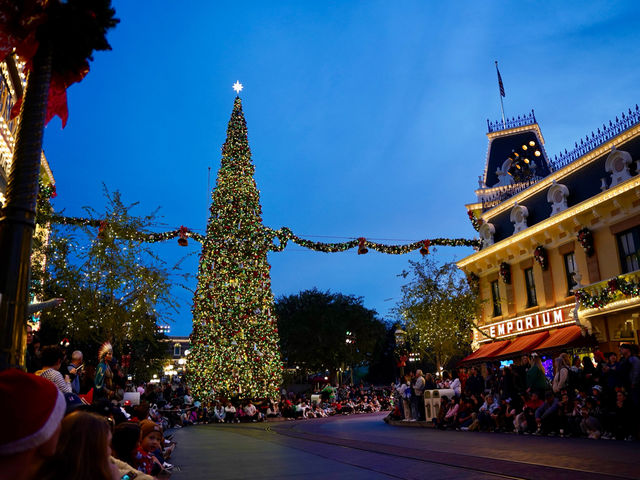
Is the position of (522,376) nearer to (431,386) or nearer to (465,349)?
(431,386)

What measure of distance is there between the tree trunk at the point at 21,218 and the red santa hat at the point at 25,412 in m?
2.59

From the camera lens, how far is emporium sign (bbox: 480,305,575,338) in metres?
21.5

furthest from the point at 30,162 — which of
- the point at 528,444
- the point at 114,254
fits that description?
the point at 114,254

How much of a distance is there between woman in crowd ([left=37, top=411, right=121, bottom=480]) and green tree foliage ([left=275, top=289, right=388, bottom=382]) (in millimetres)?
46261

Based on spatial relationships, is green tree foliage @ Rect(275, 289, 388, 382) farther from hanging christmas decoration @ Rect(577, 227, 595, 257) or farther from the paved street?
the paved street

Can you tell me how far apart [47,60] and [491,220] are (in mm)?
25942

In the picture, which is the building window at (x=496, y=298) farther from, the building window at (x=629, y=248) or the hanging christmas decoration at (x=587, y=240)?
the building window at (x=629, y=248)

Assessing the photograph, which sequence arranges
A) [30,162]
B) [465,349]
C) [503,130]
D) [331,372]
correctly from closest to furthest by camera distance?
[30,162]
[465,349]
[503,130]
[331,372]

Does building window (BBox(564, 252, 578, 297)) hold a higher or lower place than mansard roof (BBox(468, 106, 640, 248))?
lower

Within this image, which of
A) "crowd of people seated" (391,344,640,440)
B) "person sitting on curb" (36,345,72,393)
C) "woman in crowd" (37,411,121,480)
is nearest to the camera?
"woman in crowd" (37,411,121,480)

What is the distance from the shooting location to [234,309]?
85.1 ft

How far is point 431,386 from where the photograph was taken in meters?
19.4

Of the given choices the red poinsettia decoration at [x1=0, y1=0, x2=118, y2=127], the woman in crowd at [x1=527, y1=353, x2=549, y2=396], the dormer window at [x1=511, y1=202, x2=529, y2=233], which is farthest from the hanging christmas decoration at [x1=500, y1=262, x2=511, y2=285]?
the red poinsettia decoration at [x1=0, y1=0, x2=118, y2=127]

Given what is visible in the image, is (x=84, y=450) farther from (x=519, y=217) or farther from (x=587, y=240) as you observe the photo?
(x=519, y=217)
